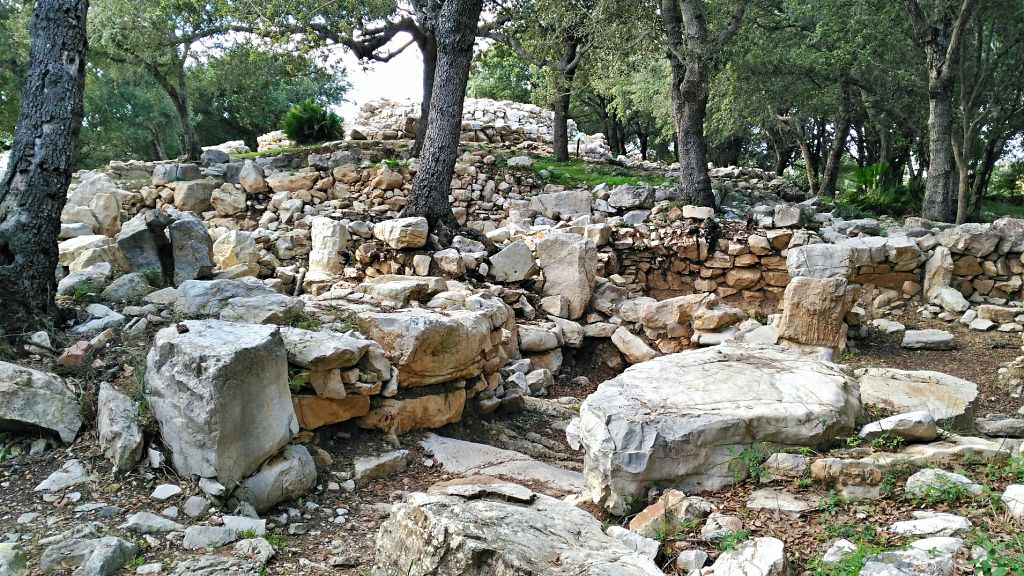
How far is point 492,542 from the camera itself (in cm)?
268


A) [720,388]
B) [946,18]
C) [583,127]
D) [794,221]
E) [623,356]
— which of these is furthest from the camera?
[583,127]

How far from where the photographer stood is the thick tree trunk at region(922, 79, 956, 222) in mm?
12211

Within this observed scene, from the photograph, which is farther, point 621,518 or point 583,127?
point 583,127

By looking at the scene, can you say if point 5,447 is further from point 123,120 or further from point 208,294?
point 123,120

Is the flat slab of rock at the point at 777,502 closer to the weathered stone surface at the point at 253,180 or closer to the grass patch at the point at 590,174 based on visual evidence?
the grass patch at the point at 590,174

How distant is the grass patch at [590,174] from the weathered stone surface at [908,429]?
9.78 meters

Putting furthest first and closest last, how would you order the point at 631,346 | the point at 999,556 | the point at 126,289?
the point at 631,346
the point at 126,289
the point at 999,556

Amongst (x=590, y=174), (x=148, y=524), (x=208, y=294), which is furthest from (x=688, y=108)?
(x=148, y=524)

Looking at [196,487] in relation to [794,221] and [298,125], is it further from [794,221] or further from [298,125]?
[298,125]

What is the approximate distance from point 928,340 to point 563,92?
1026 centimetres

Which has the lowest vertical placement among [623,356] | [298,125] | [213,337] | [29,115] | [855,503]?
[623,356]

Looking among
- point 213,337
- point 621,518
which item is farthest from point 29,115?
point 621,518

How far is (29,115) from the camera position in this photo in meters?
4.90

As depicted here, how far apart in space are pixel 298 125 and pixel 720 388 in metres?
14.9
